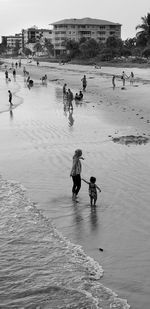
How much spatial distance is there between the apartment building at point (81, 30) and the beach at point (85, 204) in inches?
5227

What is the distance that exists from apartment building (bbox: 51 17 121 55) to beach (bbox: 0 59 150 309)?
13277cm

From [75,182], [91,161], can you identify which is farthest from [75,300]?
[91,161]

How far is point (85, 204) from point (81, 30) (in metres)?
150

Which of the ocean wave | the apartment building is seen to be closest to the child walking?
the ocean wave

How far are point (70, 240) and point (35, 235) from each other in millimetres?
887

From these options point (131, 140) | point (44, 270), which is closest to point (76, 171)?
point (44, 270)

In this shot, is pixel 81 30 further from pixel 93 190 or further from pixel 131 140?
pixel 93 190

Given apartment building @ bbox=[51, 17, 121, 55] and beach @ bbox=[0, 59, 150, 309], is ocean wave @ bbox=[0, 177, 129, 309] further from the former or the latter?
apartment building @ bbox=[51, 17, 121, 55]

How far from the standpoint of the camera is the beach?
8227 millimetres

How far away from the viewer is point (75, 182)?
1274cm

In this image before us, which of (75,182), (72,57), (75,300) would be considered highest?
(72,57)

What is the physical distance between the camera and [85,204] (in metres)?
12.3

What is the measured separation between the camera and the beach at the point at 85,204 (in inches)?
324

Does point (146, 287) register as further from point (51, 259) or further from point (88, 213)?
point (88, 213)
